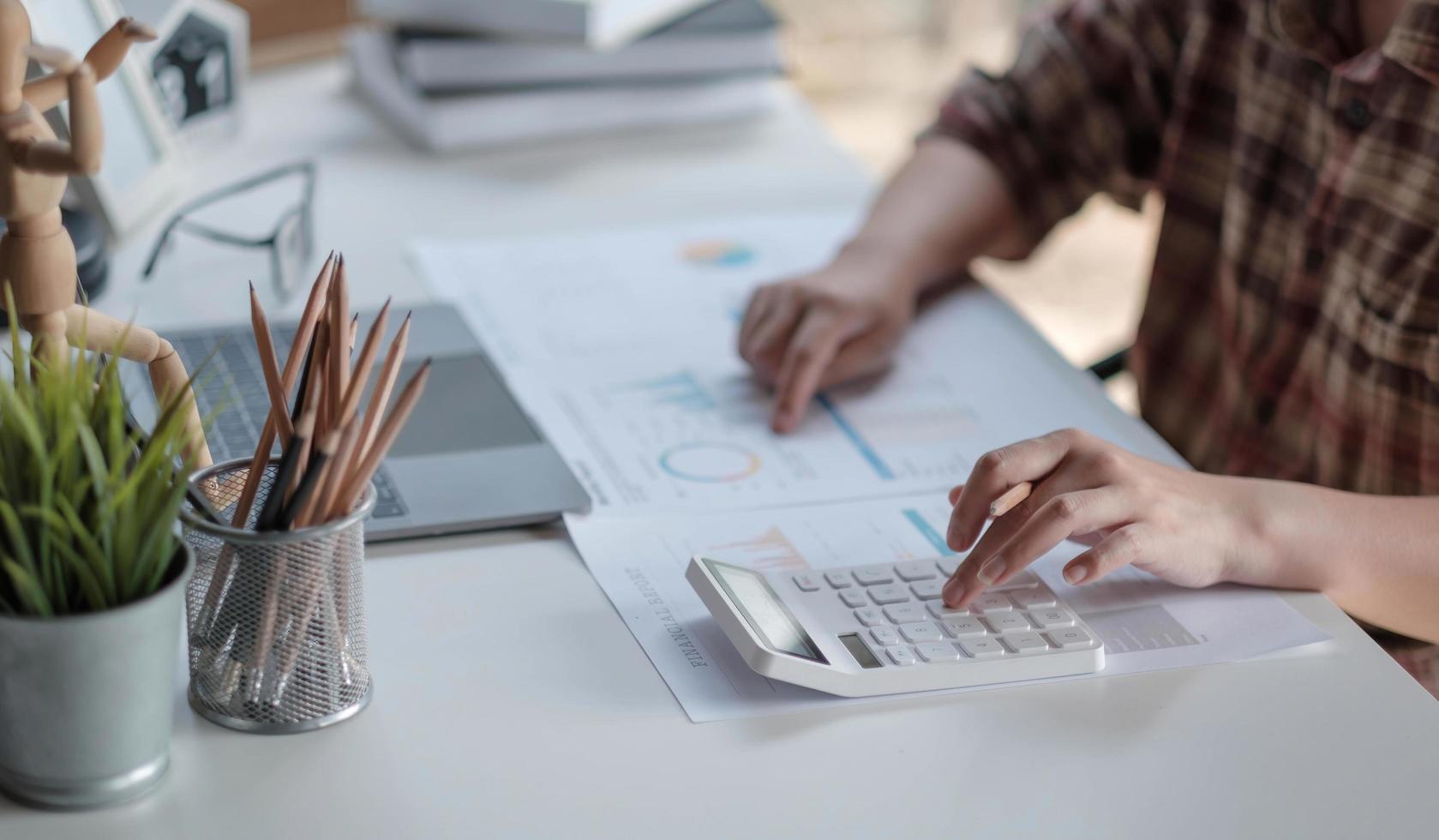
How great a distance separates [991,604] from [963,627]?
0.02 m

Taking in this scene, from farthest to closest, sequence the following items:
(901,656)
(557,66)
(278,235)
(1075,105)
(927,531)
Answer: (557,66), (1075,105), (278,235), (927,531), (901,656)

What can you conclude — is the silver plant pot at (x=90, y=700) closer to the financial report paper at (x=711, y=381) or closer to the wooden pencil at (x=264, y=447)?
the wooden pencil at (x=264, y=447)

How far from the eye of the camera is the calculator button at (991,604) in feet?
2.11

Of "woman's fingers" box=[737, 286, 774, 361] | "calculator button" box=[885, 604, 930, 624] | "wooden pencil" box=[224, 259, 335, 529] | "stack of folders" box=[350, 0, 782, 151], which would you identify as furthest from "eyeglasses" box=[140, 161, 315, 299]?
"calculator button" box=[885, 604, 930, 624]

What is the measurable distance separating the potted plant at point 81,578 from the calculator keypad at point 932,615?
0.92ft

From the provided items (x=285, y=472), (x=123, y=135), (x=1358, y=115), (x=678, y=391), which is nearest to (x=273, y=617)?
(x=285, y=472)

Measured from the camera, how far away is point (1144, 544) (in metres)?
0.65

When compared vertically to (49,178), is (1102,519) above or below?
below

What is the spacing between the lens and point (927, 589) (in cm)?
66

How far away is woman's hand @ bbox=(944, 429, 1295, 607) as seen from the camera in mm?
643

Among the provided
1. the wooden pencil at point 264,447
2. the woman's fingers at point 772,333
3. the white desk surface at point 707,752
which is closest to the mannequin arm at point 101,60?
the wooden pencil at point 264,447

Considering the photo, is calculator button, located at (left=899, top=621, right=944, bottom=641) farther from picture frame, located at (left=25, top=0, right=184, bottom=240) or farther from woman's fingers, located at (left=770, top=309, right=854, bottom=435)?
picture frame, located at (left=25, top=0, right=184, bottom=240)

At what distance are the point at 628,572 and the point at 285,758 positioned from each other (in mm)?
194

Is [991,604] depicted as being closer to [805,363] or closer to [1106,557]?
[1106,557]
